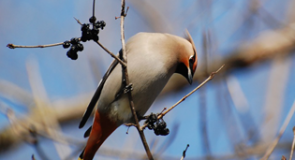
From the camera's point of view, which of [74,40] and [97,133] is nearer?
[74,40]

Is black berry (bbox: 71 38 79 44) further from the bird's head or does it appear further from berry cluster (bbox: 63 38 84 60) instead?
the bird's head

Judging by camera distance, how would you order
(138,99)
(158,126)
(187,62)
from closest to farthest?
(158,126)
(138,99)
(187,62)

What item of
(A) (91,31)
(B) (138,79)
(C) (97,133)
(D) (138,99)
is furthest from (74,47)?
(C) (97,133)

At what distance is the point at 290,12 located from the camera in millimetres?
5348

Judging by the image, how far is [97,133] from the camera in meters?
3.75

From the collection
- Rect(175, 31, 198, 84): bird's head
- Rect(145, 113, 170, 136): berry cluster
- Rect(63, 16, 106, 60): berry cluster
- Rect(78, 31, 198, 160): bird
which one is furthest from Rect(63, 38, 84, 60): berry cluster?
Rect(175, 31, 198, 84): bird's head

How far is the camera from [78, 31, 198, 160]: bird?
3.62 meters

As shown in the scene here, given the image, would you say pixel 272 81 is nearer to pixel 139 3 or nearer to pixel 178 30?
pixel 178 30

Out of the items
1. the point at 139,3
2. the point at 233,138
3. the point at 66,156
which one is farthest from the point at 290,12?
the point at 66,156

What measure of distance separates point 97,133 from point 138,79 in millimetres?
585

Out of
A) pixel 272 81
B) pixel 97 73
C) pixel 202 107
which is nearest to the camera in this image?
pixel 202 107

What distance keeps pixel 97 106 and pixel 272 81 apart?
5.56ft

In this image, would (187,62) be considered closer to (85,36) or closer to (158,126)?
(158,126)

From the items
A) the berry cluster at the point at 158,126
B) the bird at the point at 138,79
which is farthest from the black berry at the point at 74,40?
the berry cluster at the point at 158,126
